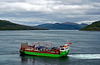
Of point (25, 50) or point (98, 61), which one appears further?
point (25, 50)

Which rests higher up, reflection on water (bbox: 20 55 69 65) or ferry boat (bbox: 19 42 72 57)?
ferry boat (bbox: 19 42 72 57)

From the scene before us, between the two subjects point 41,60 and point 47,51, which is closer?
point 41,60

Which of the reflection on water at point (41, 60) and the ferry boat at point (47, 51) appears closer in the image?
the reflection on water at point (41, 60)

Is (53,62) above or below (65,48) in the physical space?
below

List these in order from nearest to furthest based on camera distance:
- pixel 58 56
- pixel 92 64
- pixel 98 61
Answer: pixel 92 64 < pixel 98 61 < pixel 58 56

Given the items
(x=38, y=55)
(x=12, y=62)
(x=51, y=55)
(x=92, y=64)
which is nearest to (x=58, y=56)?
(x=51, y=55)

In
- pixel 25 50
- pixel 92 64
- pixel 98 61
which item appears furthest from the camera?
pixel 25 50

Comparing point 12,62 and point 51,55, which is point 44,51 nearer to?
point 51,55

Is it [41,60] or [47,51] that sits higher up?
[47,51]

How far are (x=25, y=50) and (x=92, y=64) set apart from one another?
3434cm

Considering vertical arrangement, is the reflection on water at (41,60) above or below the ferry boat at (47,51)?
below

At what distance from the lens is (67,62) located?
67.8m

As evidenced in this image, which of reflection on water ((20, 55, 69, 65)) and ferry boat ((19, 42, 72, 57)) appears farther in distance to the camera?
ferry boat ((19, 42, 72, 57))

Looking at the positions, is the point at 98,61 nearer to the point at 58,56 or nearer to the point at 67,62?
the point at 67,62
